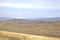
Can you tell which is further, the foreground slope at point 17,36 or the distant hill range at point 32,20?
the distant hill range at point 32,20

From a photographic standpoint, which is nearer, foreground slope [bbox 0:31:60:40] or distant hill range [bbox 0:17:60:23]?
foreground slope [bbox 0:31:60:40]

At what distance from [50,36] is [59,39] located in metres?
0.06

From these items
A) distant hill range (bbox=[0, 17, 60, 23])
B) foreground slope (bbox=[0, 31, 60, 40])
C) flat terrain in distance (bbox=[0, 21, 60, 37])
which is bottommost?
foreground slope (bbox=[0, 31, 60, 40])

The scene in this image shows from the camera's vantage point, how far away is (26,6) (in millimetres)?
813

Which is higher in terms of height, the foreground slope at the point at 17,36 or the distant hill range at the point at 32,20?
the distant hill range at the point at 32,20

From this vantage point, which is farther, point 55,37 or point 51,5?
point 51,5

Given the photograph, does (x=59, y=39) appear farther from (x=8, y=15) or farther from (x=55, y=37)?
(x=8, y=15)

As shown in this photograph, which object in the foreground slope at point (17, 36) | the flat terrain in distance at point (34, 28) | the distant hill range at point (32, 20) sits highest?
the distant hill range at point (32, 20)

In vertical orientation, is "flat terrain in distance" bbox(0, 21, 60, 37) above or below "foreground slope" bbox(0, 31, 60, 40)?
above

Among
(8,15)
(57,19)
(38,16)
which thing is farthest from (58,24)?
(8,15)

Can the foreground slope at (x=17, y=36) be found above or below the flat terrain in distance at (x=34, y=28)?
below

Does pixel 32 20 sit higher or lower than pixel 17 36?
higher

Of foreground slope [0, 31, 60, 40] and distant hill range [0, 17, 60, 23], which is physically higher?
distant hill range [0, 17, 60, 23]

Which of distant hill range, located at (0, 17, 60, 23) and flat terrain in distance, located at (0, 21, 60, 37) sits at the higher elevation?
distant hill range, located at (0, 17, 60, 23)
